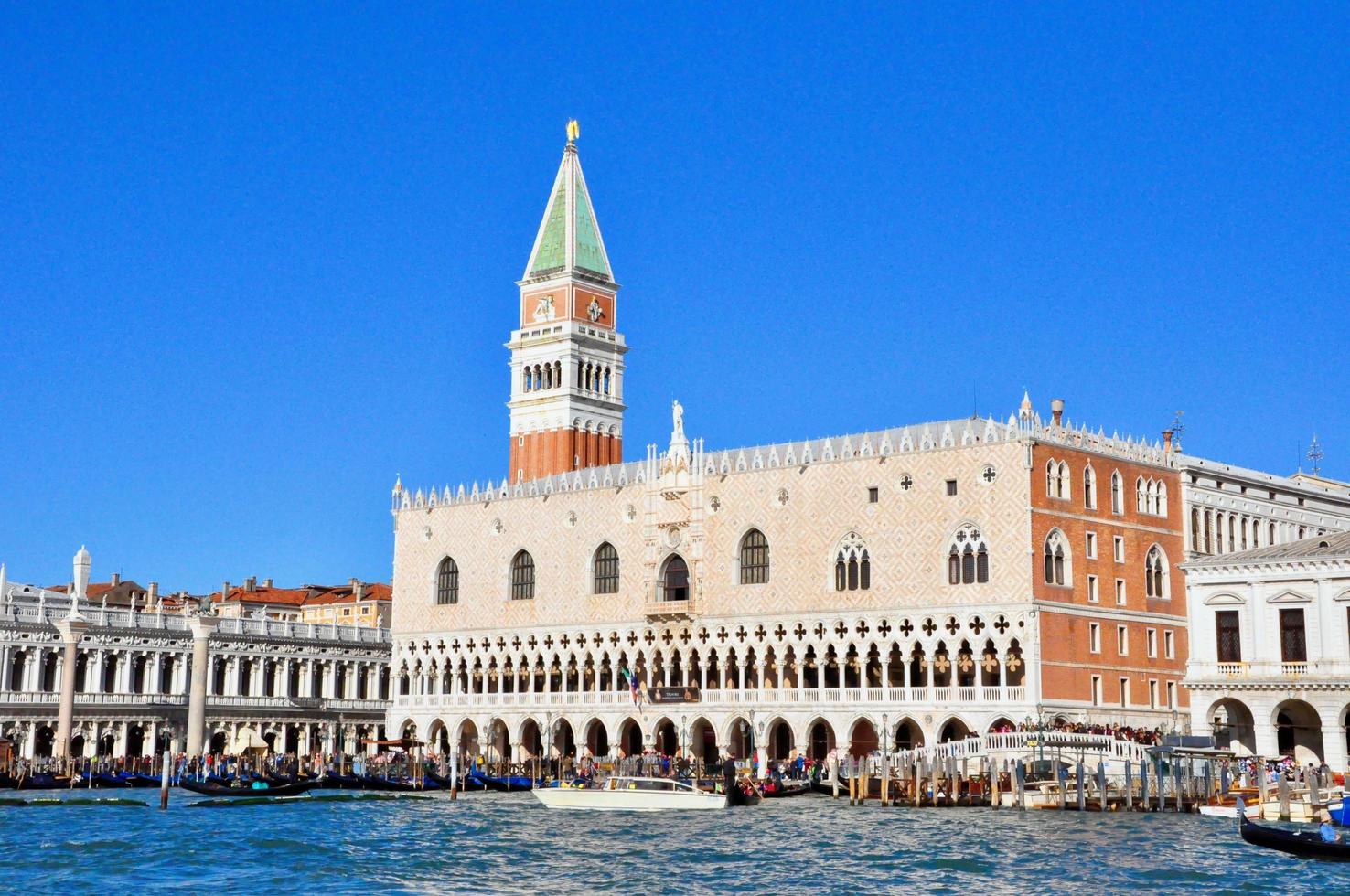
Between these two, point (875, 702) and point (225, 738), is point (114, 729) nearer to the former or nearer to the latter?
point (225, 738)

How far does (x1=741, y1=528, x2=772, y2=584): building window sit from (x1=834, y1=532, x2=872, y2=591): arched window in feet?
9.20

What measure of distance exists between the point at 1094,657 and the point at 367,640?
3655 cm

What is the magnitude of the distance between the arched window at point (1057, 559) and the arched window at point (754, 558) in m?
9.53

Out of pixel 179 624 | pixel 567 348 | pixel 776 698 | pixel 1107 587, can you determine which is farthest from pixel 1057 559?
pixel 179 624

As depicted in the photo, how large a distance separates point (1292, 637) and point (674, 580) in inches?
837

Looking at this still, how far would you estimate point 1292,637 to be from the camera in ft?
151

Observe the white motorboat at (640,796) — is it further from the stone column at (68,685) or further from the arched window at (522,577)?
the stone column at (68,685)

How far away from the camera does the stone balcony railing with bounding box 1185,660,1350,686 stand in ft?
148

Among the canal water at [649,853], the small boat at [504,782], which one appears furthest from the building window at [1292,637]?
the small boat at [504,782]

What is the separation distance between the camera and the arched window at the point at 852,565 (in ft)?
181

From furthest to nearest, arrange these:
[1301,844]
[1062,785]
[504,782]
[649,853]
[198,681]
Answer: [198,681]
[504,782]
[1062,785]
[649,853]
[1301,844]

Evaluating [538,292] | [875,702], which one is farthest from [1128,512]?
[538,292]

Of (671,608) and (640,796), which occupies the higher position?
(671,608)

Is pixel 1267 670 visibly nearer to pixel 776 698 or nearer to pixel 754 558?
pixel 776 698
